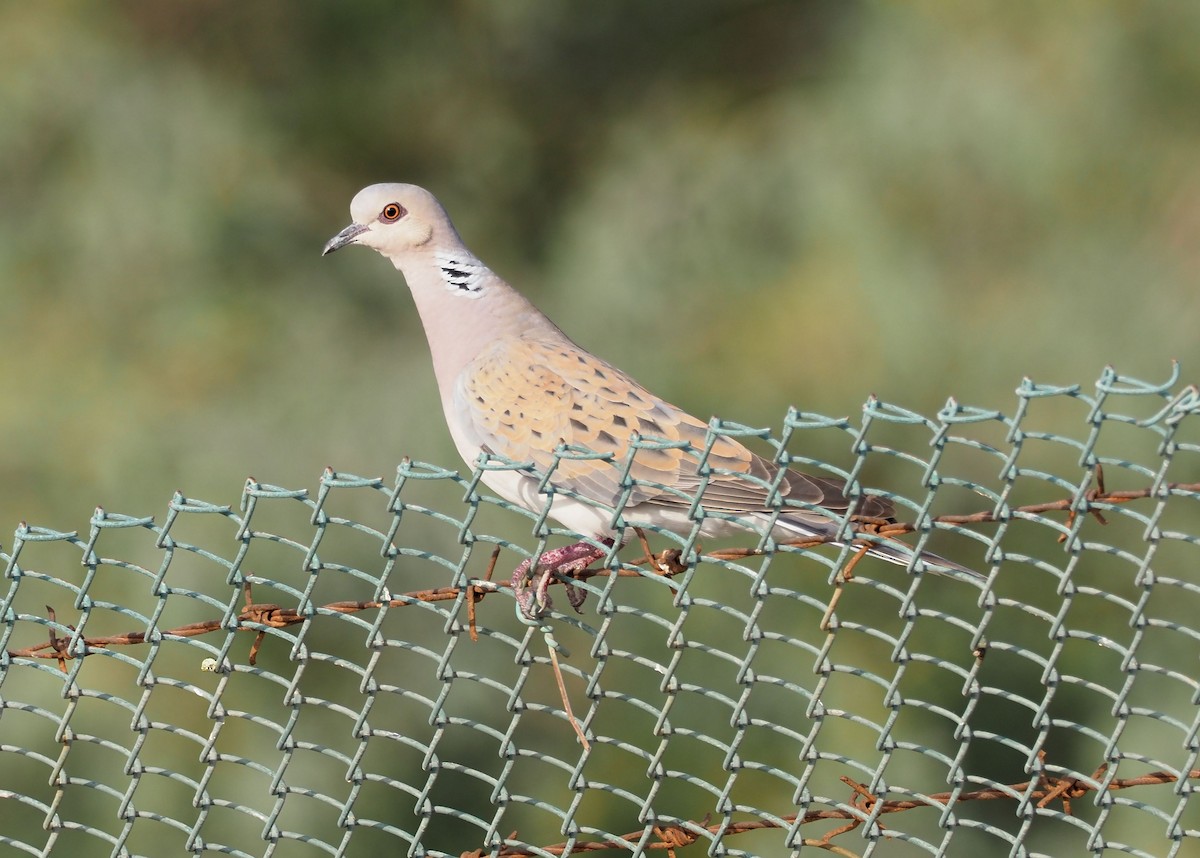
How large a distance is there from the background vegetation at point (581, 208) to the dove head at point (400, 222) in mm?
4169

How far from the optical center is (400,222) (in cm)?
497

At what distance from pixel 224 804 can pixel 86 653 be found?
393 millimetres

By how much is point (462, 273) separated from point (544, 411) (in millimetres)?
699

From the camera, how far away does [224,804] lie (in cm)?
312

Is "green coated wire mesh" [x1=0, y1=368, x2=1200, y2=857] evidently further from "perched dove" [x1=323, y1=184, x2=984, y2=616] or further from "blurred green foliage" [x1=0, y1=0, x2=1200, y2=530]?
"perched dove" [x1=323, y1=184, x2=984, y2=616]

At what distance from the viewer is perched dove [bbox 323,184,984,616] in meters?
3.95

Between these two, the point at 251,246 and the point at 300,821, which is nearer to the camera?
the point at 300,821

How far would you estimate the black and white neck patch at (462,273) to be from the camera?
16.0 feet

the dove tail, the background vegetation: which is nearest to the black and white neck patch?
the dove tail

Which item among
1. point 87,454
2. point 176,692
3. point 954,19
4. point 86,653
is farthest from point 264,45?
point 86,653

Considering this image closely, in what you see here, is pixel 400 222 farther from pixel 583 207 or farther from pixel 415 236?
pixel 583 207

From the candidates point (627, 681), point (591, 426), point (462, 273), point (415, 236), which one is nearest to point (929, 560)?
point (591, 426)

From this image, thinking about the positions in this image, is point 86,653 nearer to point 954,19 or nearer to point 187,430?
point 187,430

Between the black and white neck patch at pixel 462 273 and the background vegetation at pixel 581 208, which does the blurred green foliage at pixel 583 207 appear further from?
the black and white neck patch at pixel 462 273
